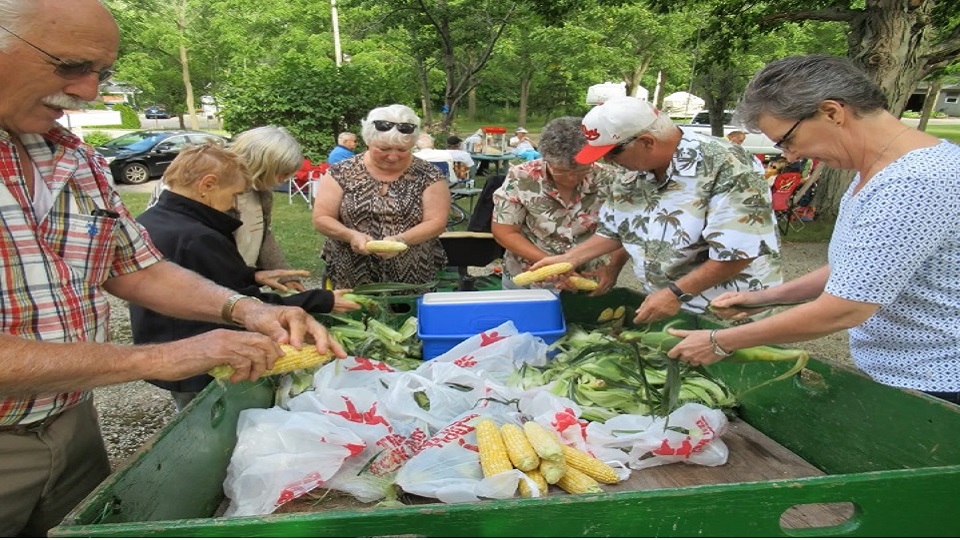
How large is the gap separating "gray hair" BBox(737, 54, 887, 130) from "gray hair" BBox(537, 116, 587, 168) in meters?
1.51

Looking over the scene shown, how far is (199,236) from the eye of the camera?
275 cm

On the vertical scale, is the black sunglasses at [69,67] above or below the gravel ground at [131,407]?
above

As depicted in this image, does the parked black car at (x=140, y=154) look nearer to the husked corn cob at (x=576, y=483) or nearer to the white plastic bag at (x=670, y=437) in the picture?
the white plastic bag at (x=670, y=437)

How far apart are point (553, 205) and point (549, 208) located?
0.03m

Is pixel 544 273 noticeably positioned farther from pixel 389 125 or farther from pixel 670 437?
pixel 389 125

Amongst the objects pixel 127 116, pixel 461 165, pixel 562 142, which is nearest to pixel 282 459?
pixel 562 142

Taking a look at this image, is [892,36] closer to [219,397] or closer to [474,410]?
[474,410]

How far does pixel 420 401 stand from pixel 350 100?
1761cm

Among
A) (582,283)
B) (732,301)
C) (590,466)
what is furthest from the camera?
(582,283)

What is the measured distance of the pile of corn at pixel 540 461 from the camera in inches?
77.3

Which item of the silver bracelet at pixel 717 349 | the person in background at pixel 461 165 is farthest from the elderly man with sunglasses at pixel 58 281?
the person in background at pixel 461 165

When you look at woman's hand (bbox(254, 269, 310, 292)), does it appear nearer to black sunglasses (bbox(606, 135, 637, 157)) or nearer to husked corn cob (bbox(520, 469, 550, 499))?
black sunglasses (bbox(606, 135, 637, 157))

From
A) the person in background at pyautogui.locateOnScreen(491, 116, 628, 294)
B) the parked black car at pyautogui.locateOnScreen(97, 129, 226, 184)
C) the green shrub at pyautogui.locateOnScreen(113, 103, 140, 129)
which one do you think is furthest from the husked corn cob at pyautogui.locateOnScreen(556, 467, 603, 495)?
the green shrub at pyautogui.locateOnScreen(113, 103, 140, 129)

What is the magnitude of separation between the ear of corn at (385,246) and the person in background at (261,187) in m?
0.47
